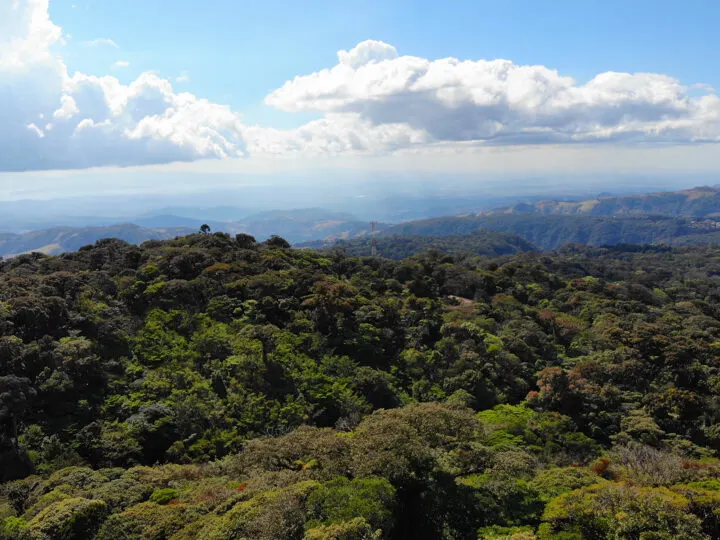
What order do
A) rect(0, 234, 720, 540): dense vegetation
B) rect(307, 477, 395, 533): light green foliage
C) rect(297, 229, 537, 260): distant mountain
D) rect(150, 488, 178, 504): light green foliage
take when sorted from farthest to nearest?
rect(297, 229, 537, 260): distant mountain → rect(150, 488, 178, 504): light green foliage → rect(0, 234, 720, 540): dense vegetation → rect(307, 477, 395, 533): light green foliage

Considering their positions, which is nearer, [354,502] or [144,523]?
[354,502]

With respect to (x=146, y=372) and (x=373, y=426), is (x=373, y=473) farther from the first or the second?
(x=146, y=372)

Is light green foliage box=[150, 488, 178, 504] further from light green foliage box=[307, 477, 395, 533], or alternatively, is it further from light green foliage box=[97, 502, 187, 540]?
light green foliage box=[307, 477, 395, 533]

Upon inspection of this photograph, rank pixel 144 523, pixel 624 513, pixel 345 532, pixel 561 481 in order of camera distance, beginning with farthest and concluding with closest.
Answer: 1. pixel 561 481
2. pixel 144 523
3. pixel 624 513
4. pixel 345 532

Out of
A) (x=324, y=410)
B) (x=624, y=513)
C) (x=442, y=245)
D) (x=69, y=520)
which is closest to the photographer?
(x=624, y=513)

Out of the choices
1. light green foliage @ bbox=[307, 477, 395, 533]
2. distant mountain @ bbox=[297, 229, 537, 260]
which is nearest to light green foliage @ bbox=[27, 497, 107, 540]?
light green foliage @ bbox=[307, 477, 395, 533]

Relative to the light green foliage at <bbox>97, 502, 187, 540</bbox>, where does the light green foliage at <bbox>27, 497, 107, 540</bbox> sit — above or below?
above

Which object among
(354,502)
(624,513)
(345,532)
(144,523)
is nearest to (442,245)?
(624,513)

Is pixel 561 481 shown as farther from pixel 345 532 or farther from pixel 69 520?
pixel 69 520

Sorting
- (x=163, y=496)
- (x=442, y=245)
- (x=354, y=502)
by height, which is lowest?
(x=442, y=245)
